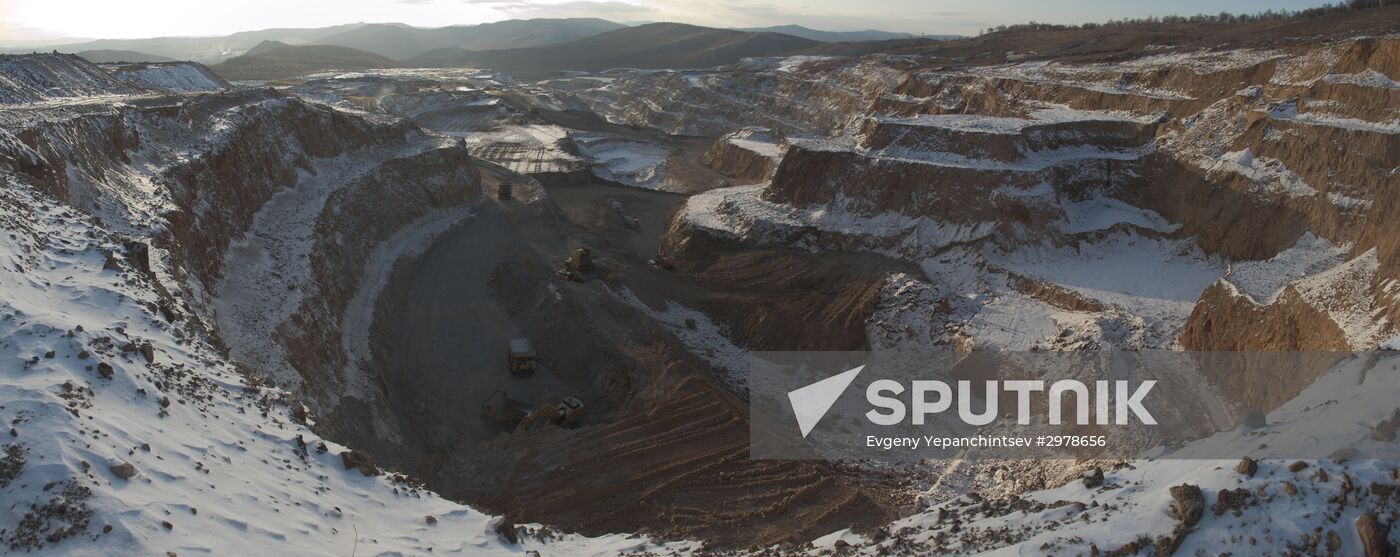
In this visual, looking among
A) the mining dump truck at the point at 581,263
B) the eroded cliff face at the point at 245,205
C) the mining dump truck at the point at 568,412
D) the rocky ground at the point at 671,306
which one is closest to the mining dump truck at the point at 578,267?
the mining dump truck at the point at 581,263

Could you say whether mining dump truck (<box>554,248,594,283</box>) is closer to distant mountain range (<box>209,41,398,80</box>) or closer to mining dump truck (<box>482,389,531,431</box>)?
mining dump truck (<box>482,389,531,431</box>)

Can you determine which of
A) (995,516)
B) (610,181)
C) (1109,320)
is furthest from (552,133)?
(995,516)

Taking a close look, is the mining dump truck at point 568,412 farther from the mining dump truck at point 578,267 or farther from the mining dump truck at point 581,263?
the mining dump truck at point 581,263

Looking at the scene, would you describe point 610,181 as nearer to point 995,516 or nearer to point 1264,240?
point 1264,240

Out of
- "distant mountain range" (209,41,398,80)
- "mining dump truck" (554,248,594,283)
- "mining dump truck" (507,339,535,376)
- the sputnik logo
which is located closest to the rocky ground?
"mining dump truck" (507,339,535,376)

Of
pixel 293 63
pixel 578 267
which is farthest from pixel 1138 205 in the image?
pixel 293 63

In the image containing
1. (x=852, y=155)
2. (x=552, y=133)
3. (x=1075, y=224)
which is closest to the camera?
(x=1075, y=224)

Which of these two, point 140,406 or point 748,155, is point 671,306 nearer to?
point 140,406
